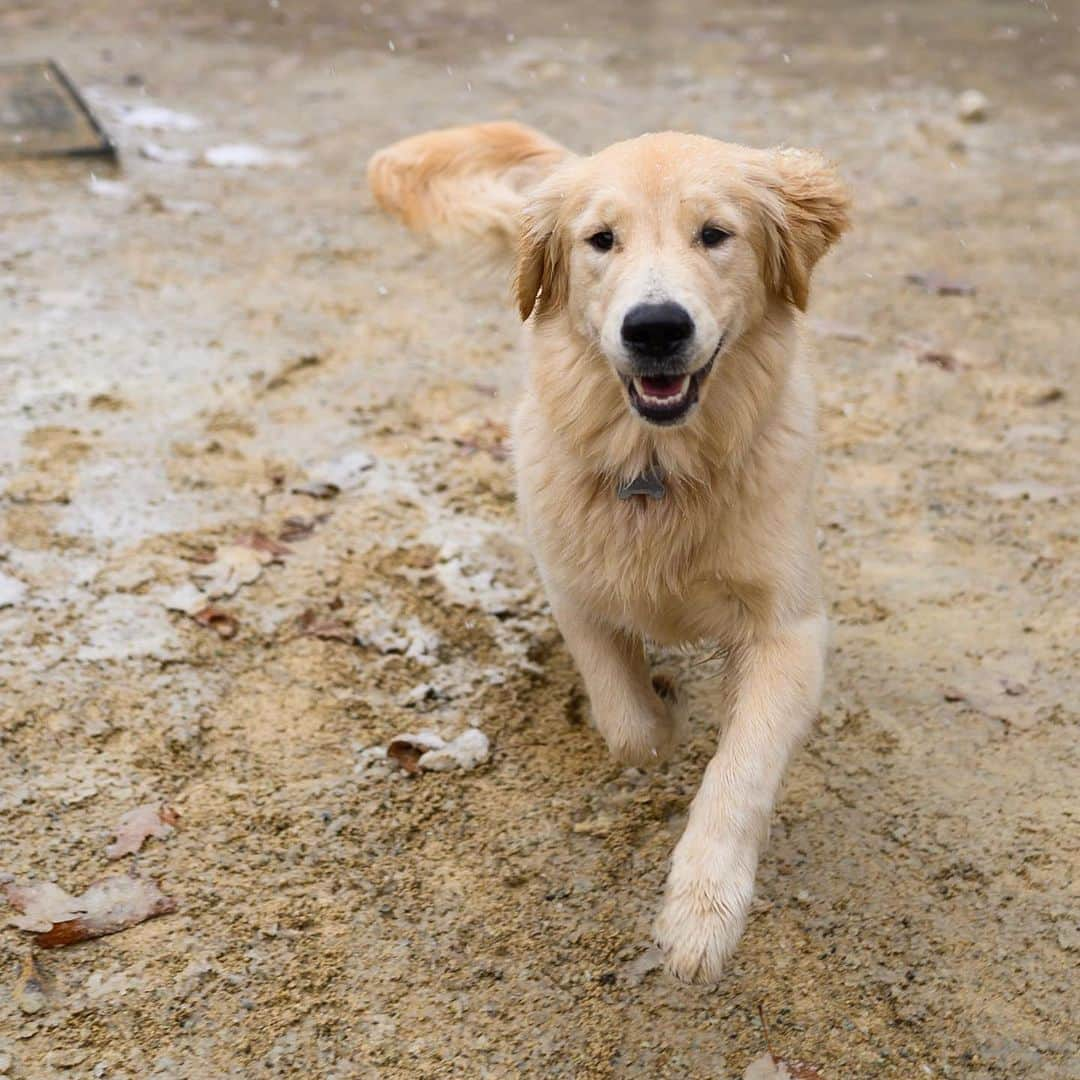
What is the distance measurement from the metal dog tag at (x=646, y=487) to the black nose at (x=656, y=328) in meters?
0.42

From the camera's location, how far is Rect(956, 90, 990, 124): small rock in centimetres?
766

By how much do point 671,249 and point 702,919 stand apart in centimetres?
134

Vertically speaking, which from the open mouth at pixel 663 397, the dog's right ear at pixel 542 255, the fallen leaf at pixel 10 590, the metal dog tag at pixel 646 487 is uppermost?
the dog's right ear at pixel 542 255

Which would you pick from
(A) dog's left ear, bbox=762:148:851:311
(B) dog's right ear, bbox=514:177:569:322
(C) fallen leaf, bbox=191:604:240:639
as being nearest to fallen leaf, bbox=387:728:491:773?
(C) fallen leaf, bbox=191:604:240:639

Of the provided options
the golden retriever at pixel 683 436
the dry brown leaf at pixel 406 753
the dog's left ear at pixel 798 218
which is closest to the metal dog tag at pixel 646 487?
the golden retriever at pixel 683 436

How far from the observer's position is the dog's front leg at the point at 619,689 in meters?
2.98

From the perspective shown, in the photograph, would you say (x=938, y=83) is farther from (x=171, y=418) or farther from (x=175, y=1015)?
(x=175, y=1015)

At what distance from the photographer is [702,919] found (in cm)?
236

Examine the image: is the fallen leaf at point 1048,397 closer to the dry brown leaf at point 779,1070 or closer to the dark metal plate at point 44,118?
the dry brown leaf at point 779,1070

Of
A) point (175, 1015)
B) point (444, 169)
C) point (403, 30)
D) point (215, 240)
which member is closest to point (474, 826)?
point (175, 1015)

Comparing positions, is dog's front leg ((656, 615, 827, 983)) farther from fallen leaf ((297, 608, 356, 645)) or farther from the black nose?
fallen leaf ((297, 608, 356, 645))

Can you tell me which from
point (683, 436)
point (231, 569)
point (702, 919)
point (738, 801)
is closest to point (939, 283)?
point (683, 436)

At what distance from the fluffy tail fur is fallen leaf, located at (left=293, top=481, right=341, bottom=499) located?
2.89 feet

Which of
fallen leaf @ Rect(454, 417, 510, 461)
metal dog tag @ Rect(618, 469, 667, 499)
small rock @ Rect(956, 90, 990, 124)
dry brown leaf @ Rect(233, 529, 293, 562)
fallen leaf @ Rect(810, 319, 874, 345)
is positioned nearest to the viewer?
metal dog tag @ Rect(618, 469, 667, 499)
